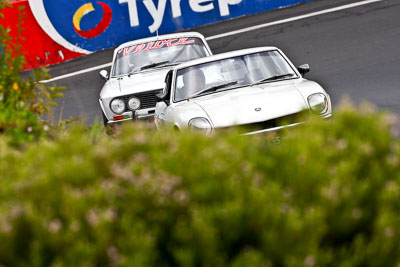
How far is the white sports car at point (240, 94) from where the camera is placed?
7.73 meters

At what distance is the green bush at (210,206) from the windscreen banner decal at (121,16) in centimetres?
1640

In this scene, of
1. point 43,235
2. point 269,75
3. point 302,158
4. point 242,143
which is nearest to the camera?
point 43,235

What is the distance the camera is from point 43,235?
10.00 feet

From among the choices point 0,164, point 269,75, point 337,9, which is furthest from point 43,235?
point 337,9

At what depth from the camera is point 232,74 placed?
908 centimetres

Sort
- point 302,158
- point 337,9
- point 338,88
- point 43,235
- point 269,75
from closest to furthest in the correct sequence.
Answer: point 43,235 < point 302,158 < point 269,75 < point 338,88 < point 337,9

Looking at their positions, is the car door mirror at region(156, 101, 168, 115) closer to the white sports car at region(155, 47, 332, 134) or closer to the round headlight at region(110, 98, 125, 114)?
the white sports car at region(155, 47, 332, 134)

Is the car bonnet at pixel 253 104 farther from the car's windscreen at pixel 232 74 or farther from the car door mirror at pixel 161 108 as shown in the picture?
the car door mirror at pixel 161 108

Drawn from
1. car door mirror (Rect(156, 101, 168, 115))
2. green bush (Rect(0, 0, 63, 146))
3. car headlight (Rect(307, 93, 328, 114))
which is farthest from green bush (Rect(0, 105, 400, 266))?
car door mirror (Rect(156, 101, 168, 115))

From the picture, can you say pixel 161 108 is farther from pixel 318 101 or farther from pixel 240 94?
pixel 318 101

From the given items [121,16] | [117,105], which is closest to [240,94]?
[117,105]

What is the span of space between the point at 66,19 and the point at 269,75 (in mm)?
11546

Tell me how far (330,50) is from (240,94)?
848cm

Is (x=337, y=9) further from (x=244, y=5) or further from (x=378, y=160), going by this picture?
(x=378, y=160)
